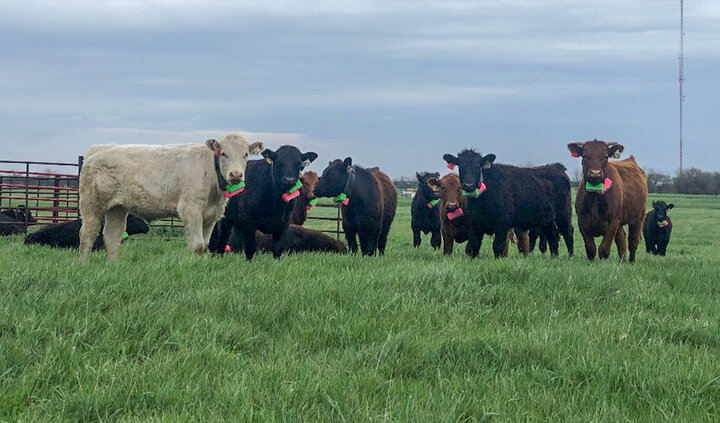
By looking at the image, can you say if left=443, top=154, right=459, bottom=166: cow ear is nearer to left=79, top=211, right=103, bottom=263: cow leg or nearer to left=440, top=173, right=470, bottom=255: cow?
left=440, top=173, right=470, bottom=255: cow

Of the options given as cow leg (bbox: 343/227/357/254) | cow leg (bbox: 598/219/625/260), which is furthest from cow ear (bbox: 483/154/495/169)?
cow leg (bbox: 343/227/357/254)

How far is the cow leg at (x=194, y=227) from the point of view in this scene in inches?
349

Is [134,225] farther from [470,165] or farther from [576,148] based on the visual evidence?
[576,148]

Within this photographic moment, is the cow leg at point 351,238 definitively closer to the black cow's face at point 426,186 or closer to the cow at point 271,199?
the cow at point 271,199

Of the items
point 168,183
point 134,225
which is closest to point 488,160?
point 168,183

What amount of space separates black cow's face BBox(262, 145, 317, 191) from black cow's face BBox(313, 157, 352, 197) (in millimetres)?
1943

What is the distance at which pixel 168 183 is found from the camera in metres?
9.10

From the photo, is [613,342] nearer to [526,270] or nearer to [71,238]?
[526,270]

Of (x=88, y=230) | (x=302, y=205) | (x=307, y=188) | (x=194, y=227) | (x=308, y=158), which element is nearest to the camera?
(x=194, y=227)

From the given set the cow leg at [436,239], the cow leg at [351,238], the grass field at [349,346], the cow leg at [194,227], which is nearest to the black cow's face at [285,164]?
the cow leg at [194,227]

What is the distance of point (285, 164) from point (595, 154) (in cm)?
490

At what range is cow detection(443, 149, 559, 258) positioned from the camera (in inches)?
419

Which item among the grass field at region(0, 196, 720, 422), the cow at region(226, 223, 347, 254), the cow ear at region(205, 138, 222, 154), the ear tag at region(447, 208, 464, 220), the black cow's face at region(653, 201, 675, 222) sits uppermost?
the cow ear at region(205, 138, 222, 154)

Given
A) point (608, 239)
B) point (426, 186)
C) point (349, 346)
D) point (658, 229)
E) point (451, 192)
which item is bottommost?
point (349, 346)
